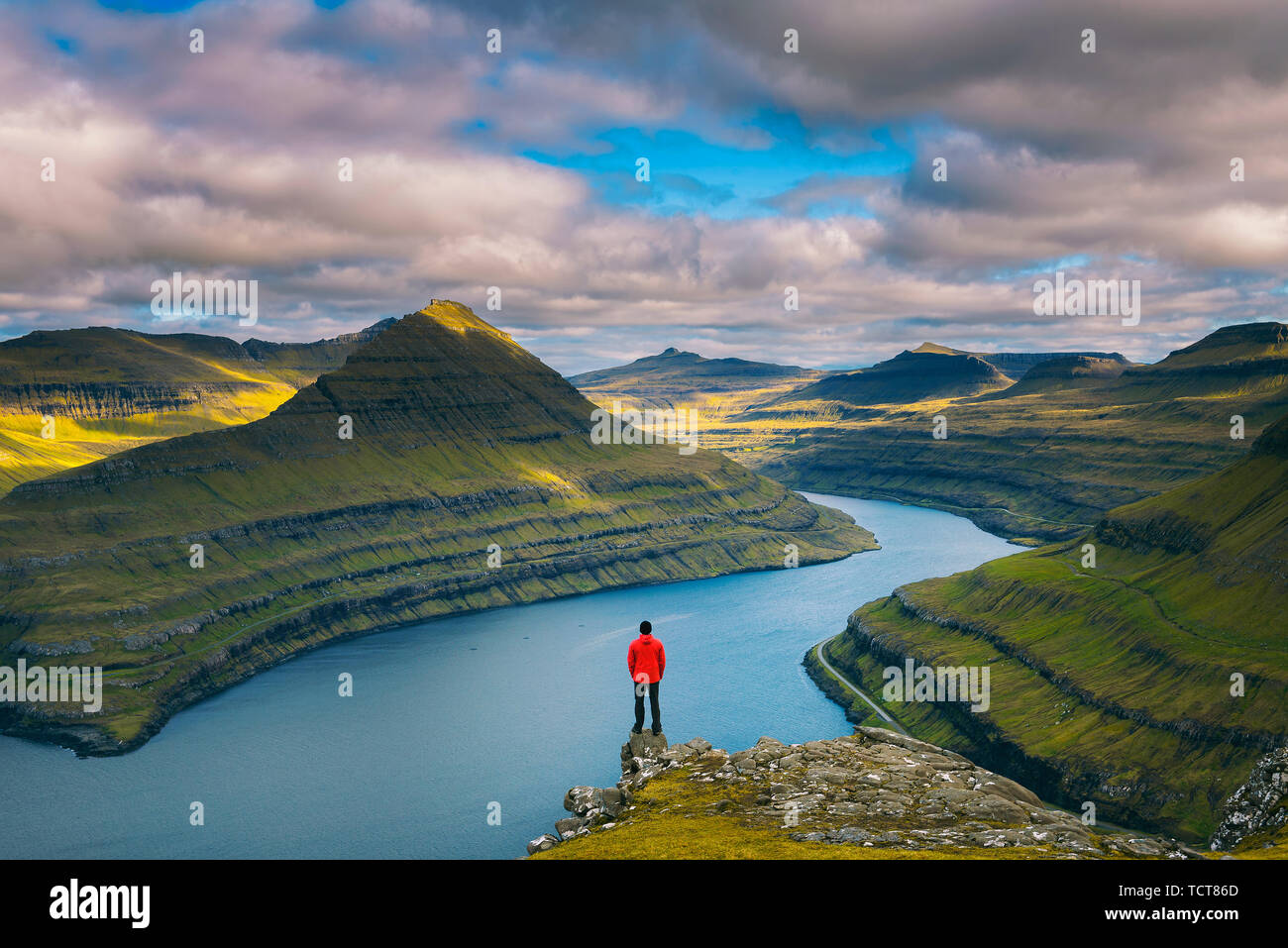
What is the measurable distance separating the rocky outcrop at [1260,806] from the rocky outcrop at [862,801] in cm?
1263

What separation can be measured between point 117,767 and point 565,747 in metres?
90.7

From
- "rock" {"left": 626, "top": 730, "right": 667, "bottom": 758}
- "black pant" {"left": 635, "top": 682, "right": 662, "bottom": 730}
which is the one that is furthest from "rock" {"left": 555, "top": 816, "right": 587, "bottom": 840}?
"rock" {"left": 626, "top": 730, "right": 667, "bottom": 758}

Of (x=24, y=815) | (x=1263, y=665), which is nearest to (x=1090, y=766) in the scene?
(x=1263, y=665)

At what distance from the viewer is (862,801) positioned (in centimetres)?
5928

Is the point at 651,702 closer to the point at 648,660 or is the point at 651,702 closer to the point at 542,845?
the point at 648,660

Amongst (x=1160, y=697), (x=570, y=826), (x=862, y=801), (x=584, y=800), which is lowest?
(x=1160, y=697)

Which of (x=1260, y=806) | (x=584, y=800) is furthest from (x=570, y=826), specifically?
(x=1260, y=806)

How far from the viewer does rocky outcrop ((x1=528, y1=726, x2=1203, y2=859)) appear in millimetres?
49188

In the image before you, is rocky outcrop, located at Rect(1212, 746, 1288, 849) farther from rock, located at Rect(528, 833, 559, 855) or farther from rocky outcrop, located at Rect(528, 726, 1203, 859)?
rock, located at Rect(528, 833, 559, 855)

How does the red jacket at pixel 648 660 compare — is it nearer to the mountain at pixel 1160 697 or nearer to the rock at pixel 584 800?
the rock at pixel 584 800

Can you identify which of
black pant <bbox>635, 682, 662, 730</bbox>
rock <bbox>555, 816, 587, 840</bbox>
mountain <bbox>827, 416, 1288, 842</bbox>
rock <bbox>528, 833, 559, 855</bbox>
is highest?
black pant <bbox>635, 682, 662, 730</bbox>

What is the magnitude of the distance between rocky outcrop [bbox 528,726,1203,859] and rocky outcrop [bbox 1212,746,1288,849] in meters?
12.6

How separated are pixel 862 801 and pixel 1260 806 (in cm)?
3228
